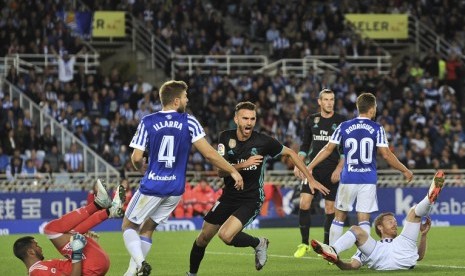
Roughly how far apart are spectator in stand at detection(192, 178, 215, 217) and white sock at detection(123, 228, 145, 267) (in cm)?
1650

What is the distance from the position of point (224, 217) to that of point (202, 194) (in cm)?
1570

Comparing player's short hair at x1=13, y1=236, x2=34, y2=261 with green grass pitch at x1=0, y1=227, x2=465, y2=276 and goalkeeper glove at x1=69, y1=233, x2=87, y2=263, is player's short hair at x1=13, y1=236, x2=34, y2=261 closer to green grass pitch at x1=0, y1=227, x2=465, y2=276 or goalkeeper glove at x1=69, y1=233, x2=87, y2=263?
goalkeeper glove at x1=69, y1=233, x2=87, y2=263

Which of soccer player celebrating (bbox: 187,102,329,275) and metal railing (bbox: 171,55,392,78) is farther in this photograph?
metal railing (bbox: 171,55,392,78)

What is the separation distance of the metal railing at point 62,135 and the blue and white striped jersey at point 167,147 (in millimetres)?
17278

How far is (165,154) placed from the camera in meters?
12.9

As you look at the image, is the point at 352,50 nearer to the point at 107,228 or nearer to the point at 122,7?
the point at 122,7

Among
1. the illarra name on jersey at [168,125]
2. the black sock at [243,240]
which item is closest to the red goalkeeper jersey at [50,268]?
the illarra name on jersey at [168,125]

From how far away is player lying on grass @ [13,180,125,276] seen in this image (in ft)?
38.9

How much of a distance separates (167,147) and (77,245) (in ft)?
5.64

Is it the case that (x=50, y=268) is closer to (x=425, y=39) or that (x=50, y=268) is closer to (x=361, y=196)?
(x=361, y=196)

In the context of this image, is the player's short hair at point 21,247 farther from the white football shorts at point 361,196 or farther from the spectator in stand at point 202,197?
the spectator in stand at point 202,197

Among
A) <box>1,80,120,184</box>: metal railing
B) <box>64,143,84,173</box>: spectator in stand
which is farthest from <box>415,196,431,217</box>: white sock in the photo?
<box>64,143,84,173</box>: spectator in stand

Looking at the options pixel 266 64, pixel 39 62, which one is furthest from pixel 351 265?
pixel 266 64

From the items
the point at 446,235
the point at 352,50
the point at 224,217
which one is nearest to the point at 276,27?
the point at 352,50
